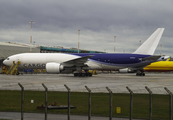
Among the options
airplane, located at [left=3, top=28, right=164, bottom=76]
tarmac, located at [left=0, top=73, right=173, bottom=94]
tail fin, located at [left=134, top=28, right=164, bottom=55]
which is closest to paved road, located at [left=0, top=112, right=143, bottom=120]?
tarmac, located at [left=0, top=73, right=173, bottom=94]

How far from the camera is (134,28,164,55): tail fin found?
44.9 meters

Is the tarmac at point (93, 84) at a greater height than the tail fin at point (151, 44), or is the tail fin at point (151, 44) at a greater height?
the tail fin at point (151, 44)

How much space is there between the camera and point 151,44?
45219 mm

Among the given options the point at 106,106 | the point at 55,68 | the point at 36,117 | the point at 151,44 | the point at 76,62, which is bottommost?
the point at 36,117

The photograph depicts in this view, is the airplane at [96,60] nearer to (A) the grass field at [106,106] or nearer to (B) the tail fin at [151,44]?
(B) the tail fin at [151,44]

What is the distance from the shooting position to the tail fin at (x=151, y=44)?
147 ft

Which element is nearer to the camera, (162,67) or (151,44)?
(151,44)

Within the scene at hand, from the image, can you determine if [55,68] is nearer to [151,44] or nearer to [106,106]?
[151,44]

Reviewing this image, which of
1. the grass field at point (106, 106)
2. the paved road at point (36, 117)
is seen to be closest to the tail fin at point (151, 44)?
the grass field at point (106, 106)

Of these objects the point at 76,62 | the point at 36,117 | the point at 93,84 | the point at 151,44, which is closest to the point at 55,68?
the point at 76,62

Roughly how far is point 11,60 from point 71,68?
13.3 meters

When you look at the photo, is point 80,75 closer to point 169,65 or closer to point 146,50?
point 146,50

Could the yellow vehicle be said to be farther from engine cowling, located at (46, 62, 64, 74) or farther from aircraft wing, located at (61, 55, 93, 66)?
engine cowling, located at (46, 62, 64, 74)

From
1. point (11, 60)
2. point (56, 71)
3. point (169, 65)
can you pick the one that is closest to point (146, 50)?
point (169, 65)
